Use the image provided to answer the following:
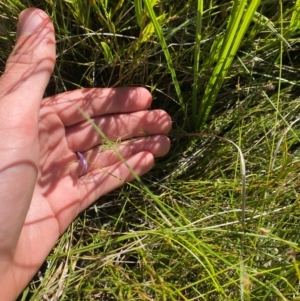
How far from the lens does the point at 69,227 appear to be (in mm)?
1242

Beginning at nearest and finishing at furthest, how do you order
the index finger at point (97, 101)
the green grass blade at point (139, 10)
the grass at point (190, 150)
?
the green grass blade at point (139, 10)
the grass at point (190, 150)
the index finger at point (97, 101)

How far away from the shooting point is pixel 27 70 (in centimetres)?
106

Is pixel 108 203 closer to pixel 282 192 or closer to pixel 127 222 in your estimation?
pixel 127 222

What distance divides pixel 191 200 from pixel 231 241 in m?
0.17

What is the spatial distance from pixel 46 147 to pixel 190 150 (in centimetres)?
39

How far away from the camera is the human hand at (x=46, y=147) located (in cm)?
105

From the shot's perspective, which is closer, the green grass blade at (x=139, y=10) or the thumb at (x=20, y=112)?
the green grass blade at (x=139, y=10)

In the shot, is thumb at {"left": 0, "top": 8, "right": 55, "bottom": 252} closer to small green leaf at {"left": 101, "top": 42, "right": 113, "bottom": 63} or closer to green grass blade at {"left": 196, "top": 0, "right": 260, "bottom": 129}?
small green leaf at {"left": 101, "top": 42, "right": 113, "bottom": 63}

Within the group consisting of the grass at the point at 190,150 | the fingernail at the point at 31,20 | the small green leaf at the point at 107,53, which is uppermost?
the fingernail at the point at 31,20

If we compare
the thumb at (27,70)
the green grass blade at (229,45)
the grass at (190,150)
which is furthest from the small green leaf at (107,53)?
the green grass blade at (229,45)

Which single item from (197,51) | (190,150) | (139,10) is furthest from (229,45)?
(190,150)

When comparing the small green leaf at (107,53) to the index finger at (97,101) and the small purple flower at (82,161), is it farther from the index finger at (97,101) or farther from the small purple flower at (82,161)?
the small purple flower at (82,161)

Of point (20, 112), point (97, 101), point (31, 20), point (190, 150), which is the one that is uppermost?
point (31, 20)

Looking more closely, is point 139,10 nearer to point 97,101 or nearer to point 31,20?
point 31,20
